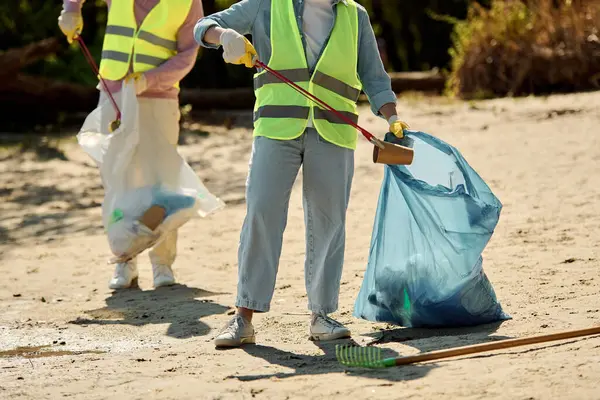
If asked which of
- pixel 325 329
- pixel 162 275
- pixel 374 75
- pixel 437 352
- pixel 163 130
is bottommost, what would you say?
pixel 162 275

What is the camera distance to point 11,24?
13.0 meters

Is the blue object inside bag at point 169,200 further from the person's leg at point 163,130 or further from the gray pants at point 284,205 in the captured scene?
the gray pants at point 284,205

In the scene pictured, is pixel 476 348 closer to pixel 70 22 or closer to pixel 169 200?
pixel 169 200

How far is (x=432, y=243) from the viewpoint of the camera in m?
4.66

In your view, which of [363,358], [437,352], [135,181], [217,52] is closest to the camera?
[437,352]

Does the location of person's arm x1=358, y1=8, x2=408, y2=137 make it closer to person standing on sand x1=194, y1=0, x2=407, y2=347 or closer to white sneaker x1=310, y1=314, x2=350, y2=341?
person standing on sand x1=194, y1=0, x2=407, y2=347

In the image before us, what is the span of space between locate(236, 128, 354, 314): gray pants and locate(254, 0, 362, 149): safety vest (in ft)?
0.18

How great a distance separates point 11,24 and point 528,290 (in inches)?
359

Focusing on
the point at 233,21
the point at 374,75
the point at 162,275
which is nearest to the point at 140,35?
the point at 162,275

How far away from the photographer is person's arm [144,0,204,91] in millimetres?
5973

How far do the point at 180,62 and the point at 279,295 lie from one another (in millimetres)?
1307

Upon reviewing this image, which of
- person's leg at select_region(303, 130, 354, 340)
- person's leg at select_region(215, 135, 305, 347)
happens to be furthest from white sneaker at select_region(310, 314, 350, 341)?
person's leg at select_region(215, 135, 305, 347)

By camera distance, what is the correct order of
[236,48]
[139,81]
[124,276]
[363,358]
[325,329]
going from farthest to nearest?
[124,276], [139,81], [325,329], [236,48], [363,358]

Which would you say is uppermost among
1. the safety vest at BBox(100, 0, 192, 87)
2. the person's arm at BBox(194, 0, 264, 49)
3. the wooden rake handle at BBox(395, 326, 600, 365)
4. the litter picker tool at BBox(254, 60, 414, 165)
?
the person's arm at BBox(194, 0, 264, 49)
